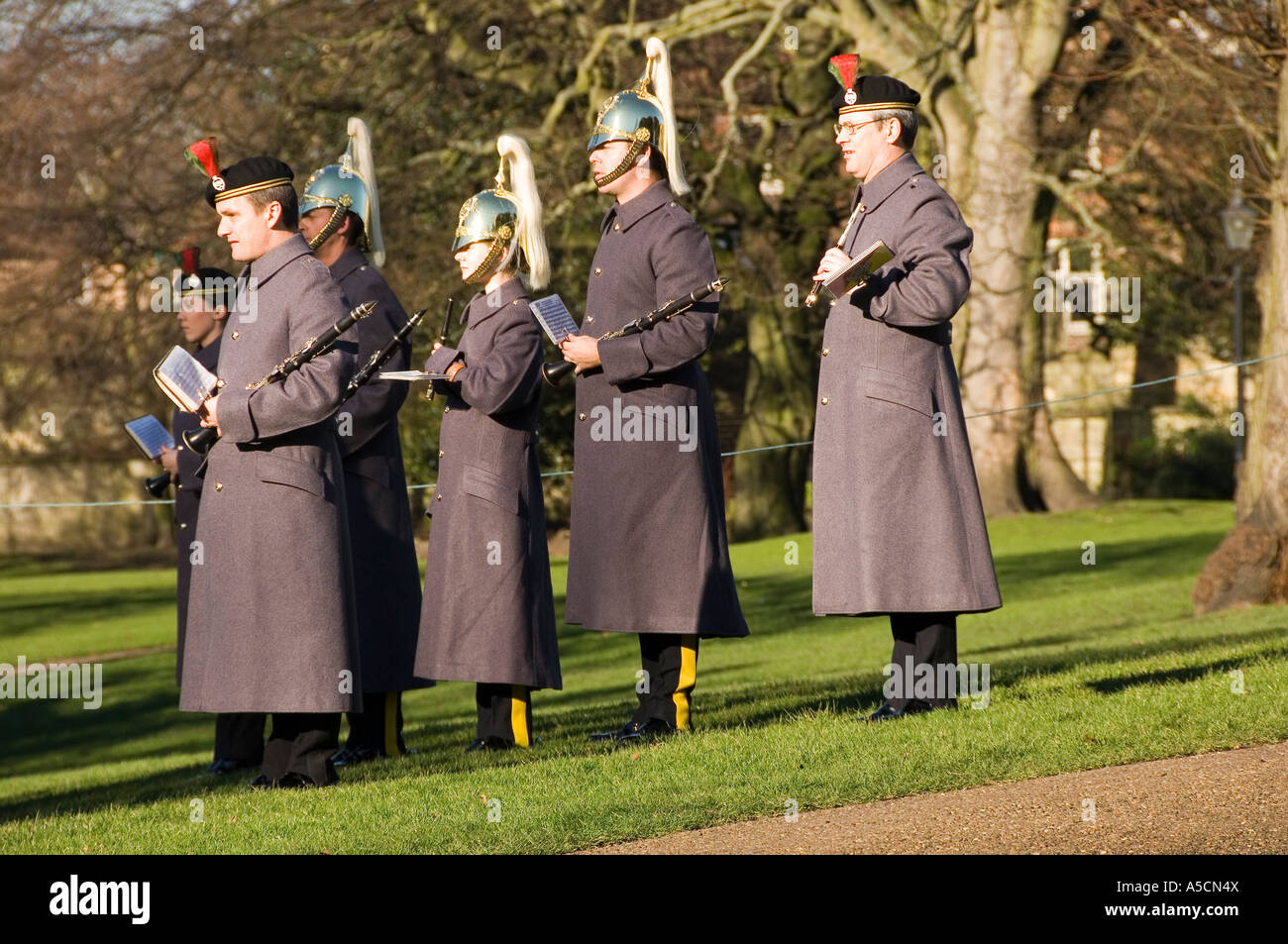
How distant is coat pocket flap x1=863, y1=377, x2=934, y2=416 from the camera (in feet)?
22.6

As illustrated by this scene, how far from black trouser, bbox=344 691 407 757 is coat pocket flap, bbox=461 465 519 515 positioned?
3.67ft

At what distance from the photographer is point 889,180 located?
7.07 meters

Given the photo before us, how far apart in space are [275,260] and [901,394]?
7.77 feet

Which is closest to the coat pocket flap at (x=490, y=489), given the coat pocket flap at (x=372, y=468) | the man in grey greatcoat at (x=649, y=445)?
the man in grey greatcoat at (x=649, y=445)

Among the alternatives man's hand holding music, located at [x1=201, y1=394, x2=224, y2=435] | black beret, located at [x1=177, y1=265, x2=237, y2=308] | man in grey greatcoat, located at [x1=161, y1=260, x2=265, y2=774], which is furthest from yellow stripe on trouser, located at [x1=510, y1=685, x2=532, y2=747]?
black beret, located at [x1=177, y1=265, x2=237, y2=308]

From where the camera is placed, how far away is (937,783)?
19.6 ft

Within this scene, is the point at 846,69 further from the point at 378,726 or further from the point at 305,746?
the point at 378,726

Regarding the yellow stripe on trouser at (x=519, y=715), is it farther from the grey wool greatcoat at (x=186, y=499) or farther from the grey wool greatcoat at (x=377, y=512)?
the grey wool greatcoat at (x=186, y=499)

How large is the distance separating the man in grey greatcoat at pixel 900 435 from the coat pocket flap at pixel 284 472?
1.93 m

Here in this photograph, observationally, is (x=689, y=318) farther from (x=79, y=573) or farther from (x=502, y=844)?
(x=79, y=573)

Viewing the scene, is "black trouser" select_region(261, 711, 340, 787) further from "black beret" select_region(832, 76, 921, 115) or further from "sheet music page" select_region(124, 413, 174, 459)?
"black beret" select_region(832, 76, 921, 115)

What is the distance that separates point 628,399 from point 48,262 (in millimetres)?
20572

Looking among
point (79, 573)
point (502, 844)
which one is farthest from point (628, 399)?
point (79, 573)

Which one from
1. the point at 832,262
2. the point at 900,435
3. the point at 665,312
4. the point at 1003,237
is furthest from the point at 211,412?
the point at 1003,237
